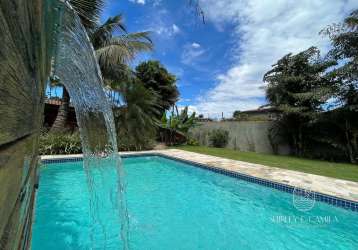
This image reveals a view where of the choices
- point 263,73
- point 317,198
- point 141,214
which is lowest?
point 141,214

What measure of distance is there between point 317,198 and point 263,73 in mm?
10707

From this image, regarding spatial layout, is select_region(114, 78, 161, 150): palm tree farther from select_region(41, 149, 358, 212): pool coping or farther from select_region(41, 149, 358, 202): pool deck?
select_region(41, 149, 358, 202): pool deck

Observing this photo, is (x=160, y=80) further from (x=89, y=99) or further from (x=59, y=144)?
(x=89, y=99)

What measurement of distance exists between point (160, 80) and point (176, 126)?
5.69 m

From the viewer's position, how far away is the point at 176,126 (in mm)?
16422

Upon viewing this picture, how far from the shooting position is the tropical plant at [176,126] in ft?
53.6

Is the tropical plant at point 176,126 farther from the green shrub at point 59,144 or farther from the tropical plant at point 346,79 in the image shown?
the tropical plant at point 346,79

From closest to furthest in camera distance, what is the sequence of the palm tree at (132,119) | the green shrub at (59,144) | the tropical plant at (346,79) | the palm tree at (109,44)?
1. the tropical plant at (346,79)
2. the green shrub at (59,144)
3. the palm tree at (109,44)
4. the palm tree at (132,119)

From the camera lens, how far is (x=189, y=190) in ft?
22.5

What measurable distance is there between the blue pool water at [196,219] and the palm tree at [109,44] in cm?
592

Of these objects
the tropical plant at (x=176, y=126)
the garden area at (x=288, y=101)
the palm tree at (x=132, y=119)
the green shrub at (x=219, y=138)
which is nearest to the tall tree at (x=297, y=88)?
the garden area at (x=288, y=101)

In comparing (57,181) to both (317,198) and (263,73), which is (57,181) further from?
(263,73)

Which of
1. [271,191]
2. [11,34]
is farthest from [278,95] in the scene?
[11,34]

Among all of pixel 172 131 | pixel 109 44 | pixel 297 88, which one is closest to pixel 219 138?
pixel 172 131
